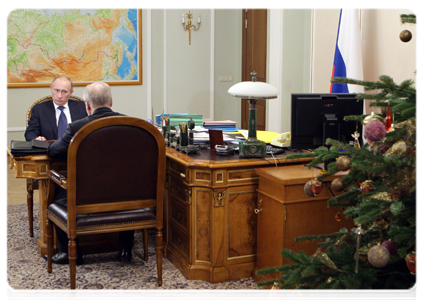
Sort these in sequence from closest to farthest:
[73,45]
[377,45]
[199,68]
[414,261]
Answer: [414,261] < [377,45] < [73,45] < [199,68]

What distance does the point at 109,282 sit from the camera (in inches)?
121

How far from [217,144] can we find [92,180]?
0.97 meters

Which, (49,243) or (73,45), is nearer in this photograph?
(49,243)

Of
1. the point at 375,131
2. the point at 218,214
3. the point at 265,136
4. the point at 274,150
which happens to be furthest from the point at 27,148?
the point at 375,131

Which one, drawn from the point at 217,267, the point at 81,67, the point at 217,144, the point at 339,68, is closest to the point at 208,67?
the point at 81,67

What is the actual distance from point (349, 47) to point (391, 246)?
3388 millimetres

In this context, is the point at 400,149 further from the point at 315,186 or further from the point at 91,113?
the point at 91,113

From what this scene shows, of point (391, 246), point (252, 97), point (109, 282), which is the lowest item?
point (109, 282)

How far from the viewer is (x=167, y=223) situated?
136 inches

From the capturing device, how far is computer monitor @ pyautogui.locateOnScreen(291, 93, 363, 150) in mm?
3029

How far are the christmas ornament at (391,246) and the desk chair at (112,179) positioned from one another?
4.96 feet

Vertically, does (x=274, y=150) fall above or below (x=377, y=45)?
below

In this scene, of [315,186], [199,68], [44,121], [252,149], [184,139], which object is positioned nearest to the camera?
[315,186]

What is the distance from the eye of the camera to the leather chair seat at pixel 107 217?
2.82 meters
